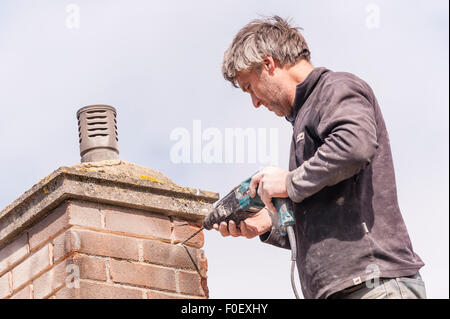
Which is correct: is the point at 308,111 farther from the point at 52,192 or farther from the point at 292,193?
the point at 52,192

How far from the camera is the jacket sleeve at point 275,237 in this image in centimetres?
414

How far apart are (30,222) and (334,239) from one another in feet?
4.73

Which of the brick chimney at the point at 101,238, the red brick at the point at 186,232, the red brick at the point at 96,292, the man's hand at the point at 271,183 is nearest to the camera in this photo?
the man's hand at the point at 271,183

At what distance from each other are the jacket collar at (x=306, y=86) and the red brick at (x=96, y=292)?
1045mm

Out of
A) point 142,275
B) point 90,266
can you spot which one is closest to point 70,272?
point 90,266

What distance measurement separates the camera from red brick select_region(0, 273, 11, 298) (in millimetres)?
4264

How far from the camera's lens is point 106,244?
4.09 m

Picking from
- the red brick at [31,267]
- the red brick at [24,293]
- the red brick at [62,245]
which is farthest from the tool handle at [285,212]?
the red brick at [24,293]

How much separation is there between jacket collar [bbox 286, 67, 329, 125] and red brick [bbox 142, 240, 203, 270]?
912 millimetres

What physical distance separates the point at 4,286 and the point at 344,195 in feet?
5.43

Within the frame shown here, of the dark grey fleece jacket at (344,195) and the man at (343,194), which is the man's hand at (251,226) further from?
the dark grey fleece jacket at (344,195)

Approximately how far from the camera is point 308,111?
369 cm

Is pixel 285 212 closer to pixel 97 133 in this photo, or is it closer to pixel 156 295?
pixel 156 295

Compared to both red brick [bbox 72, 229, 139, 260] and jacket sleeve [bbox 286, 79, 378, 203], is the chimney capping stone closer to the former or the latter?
red brick [bbox 72, 229, 139, 260]
